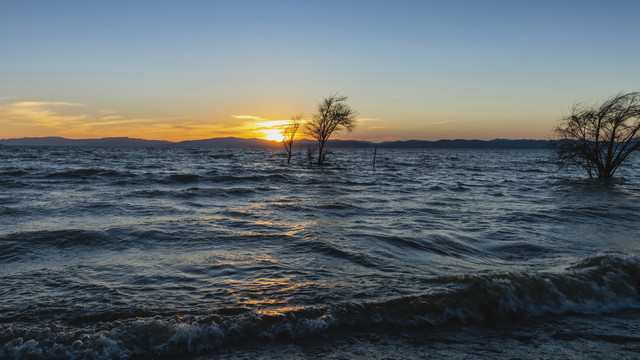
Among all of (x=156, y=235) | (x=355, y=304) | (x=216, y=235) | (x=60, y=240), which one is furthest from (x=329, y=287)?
(x=60, y=240)

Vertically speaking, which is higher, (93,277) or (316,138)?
(316,138)

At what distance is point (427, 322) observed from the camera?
4230 mm

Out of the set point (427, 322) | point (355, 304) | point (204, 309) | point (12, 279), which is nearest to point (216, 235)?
point (12, 279)

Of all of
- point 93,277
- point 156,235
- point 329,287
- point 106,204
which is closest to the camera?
point 329,287

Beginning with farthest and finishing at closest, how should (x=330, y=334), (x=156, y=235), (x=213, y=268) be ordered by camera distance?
(x=156, y=235) < (x=213, y=268) < (x=330, y=334)

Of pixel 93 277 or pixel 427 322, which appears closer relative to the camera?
pixel 427 322

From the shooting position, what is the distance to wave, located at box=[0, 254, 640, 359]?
354 centimetres

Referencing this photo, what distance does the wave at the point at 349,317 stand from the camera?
3541mm

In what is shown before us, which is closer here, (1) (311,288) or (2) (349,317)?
(2) (349,317)

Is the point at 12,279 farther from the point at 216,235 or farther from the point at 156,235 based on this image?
the point at 216,235

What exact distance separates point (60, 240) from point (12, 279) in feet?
8.53

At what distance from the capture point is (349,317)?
4.16 meters

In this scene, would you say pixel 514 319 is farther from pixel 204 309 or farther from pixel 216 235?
pixel 216 235

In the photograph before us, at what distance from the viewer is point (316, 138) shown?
4684cm
